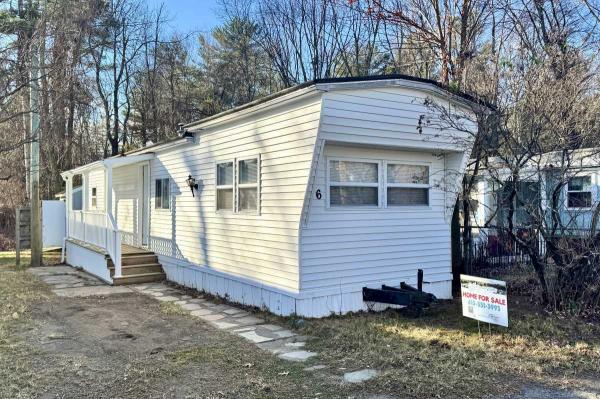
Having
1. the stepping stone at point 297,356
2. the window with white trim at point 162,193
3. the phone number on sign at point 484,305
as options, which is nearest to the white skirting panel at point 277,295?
the stepping stone at point 297,356

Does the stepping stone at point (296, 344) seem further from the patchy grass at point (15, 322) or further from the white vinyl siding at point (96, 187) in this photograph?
the white vinyl siding at point (96, 187)

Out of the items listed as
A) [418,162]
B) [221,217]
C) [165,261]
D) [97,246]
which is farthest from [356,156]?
[97,246]

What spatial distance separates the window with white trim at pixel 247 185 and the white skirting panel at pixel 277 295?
1.25 meters

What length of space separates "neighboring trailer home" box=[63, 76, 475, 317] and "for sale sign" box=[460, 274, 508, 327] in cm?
167

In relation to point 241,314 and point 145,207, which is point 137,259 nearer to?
point 145,207

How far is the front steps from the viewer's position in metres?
10.1

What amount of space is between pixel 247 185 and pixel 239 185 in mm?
290

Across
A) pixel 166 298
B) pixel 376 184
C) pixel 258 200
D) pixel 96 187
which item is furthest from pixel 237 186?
pixel 96 187

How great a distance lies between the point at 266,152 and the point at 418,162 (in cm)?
261

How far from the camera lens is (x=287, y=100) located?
21.6ft

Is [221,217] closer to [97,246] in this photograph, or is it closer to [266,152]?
[266,152]

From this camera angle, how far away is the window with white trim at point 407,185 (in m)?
7.56

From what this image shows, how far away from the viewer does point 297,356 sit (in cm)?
511

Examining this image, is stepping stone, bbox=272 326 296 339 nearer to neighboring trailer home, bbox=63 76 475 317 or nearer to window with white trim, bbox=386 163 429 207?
neighboring trailer home, bbox=63 76 475 317
